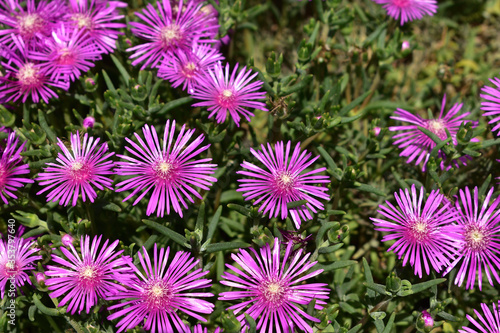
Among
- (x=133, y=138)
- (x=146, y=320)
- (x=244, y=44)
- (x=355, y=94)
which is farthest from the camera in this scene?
(x=244, y=44)

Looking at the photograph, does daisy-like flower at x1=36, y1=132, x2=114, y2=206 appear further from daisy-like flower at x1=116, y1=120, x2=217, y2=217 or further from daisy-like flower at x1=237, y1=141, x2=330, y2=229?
daisy-like flower at x1=237, y1=141, x2=330, y2=229

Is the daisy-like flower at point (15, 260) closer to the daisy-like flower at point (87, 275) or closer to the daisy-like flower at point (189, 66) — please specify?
the daisy-like flower at point (87, 275)

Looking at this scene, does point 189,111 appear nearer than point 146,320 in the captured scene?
No

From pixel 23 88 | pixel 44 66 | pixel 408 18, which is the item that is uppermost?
pixel 408 18

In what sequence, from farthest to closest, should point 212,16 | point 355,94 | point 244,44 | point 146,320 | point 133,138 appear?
point 244,44
point 355,94
point 212,16
point 133,138
point 146,320

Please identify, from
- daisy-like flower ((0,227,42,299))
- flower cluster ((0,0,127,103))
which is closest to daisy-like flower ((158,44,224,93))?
flower cluster ((0,0,127,103))

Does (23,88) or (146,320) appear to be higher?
(23,88)

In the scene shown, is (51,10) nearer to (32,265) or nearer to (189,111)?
(189,111)

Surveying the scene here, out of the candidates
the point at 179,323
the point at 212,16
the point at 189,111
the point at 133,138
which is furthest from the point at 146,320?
the point at 212,16
